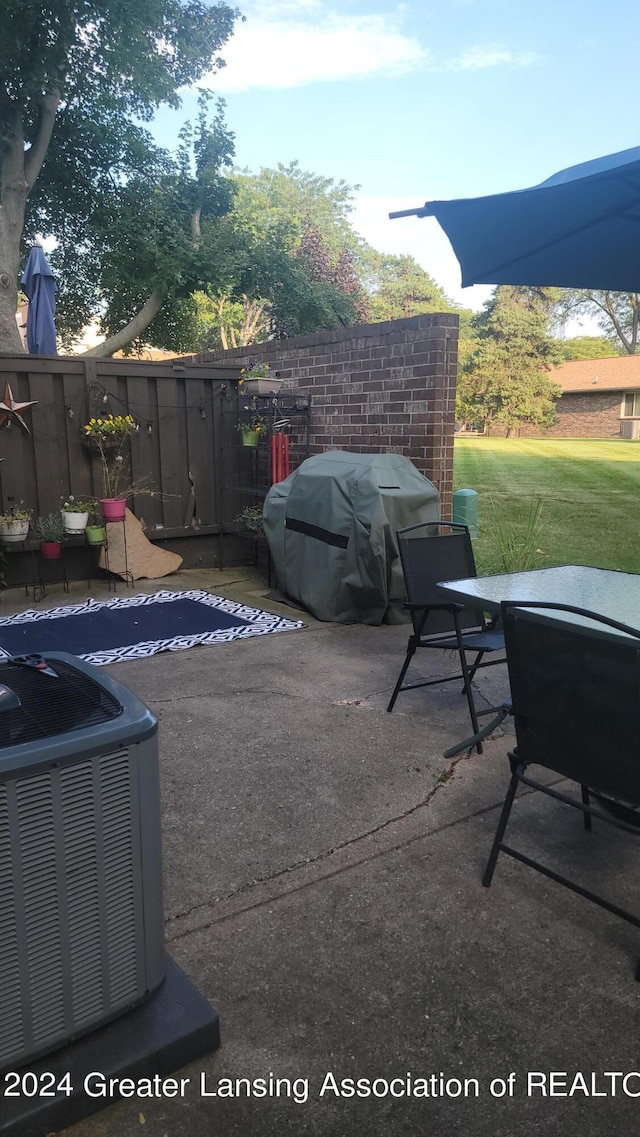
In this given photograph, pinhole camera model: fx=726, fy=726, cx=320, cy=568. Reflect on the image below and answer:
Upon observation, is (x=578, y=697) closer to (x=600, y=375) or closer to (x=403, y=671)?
(x=403, y=671)

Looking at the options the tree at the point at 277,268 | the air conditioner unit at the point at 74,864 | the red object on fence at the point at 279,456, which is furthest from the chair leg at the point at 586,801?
the tree at the point at 277,268

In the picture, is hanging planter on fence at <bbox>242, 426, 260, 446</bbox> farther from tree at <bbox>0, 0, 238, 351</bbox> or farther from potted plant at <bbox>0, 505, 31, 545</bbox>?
tree at <bbox>0, 0, 238, 351</bbox>

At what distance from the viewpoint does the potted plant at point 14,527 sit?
583 cm

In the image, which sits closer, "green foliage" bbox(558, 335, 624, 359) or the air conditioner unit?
the air conditioner unit

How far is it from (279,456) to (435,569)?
3112 millimetres

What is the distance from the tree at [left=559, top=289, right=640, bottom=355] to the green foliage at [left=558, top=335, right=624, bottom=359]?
2.43 feet

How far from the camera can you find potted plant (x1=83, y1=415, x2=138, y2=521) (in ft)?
20.6

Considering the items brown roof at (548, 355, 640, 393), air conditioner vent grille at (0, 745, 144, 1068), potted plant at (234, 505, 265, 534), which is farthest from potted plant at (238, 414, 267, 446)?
brown roof at (548, 355, 640, 393)

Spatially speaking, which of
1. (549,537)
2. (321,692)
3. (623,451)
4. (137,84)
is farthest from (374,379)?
(623,451)

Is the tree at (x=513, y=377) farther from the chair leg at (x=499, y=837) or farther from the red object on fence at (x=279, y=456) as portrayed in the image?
the chair leg at (x=499, y=837)

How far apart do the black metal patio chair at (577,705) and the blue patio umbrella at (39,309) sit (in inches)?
245

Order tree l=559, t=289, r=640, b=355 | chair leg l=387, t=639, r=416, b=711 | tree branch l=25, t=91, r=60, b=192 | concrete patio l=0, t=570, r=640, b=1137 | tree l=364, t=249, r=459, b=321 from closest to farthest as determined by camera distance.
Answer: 1. concrete patio l=0, t=570, r=640, b=1137
2. chair leg l=387, t=639, r=416, b=711
3. tree branch l=25, t=91, r=60, b=192
4. tree l=559, t=289, r=640, b=355
5. tree l=364, t=249, r=459, b=321

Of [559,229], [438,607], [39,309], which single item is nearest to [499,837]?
[438,607]

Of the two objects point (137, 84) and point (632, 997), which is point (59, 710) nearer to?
point (632, 997)
